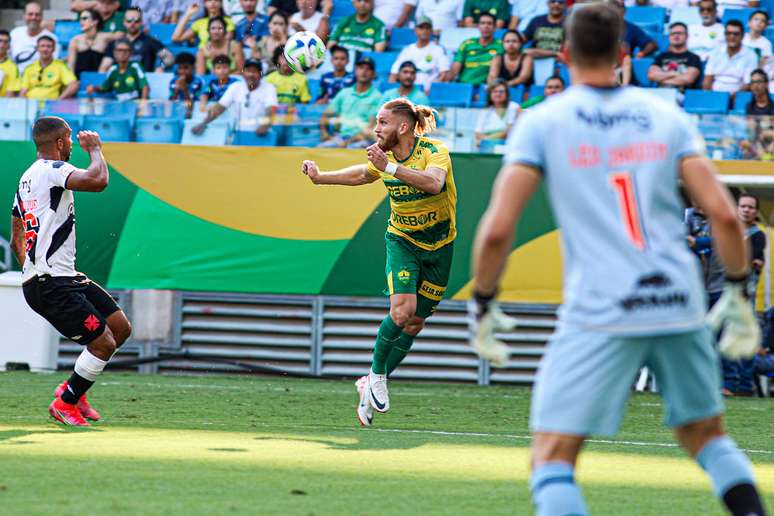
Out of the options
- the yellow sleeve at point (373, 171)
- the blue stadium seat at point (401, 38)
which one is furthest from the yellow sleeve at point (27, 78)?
the yellow sleeve at point (373, 171)

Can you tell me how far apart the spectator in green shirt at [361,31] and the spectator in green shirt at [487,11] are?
4.27ft

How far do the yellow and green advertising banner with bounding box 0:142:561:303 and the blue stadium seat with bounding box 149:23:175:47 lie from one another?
4825 mm

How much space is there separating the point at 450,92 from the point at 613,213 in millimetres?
12777

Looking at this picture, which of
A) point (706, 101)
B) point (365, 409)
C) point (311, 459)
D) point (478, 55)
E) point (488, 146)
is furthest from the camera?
point (478, 55)

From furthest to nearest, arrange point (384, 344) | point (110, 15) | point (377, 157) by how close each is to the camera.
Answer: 1. point (110, 15)
2. point (384, 344)
3. point (377, 157)

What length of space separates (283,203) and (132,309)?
2254mm

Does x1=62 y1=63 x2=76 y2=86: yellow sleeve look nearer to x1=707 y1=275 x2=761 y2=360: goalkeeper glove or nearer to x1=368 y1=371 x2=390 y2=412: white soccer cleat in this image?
x1=368 y1=371 x2=390 y2=412: white soccer cleat

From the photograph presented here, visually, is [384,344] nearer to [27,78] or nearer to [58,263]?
[58,263]

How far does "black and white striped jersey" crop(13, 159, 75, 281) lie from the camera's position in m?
9.18

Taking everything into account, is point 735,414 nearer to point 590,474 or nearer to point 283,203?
point 590,474

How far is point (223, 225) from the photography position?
15.4m

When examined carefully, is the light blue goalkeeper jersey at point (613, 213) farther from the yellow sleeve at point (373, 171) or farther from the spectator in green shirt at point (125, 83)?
the spectator in green shirt at point (125, 83)

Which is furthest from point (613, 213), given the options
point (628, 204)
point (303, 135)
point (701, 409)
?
point (303, 135)

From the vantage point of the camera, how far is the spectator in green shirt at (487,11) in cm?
1878
